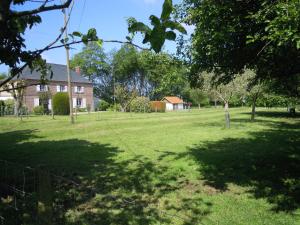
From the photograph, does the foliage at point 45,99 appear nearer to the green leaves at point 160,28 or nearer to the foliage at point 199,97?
the foliage at point 199,97

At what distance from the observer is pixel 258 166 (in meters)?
10.0

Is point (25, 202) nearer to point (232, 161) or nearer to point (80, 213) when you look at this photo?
point (80, 213)

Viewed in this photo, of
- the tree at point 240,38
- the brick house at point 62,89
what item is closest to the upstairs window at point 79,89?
the brick house at point 62,89

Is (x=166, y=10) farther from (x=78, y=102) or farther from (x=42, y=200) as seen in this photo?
(x=78, y=102)

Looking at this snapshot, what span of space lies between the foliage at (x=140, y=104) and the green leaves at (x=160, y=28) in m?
51.6

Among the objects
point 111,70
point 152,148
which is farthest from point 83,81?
point 152,148

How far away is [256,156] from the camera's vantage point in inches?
458

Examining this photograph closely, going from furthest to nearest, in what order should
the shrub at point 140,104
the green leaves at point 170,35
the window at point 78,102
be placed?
the window at point 78,102, the shrub at point 140,104, the green leaves at point 170,35

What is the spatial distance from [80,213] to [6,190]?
231 cm

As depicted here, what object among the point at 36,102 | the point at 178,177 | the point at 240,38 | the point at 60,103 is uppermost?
the point at 240,38

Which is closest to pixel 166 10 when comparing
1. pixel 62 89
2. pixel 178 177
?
pixel 178 177

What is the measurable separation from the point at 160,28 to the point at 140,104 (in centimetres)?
5210

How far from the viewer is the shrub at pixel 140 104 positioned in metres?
53.6

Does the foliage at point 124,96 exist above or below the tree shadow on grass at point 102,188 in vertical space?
above
